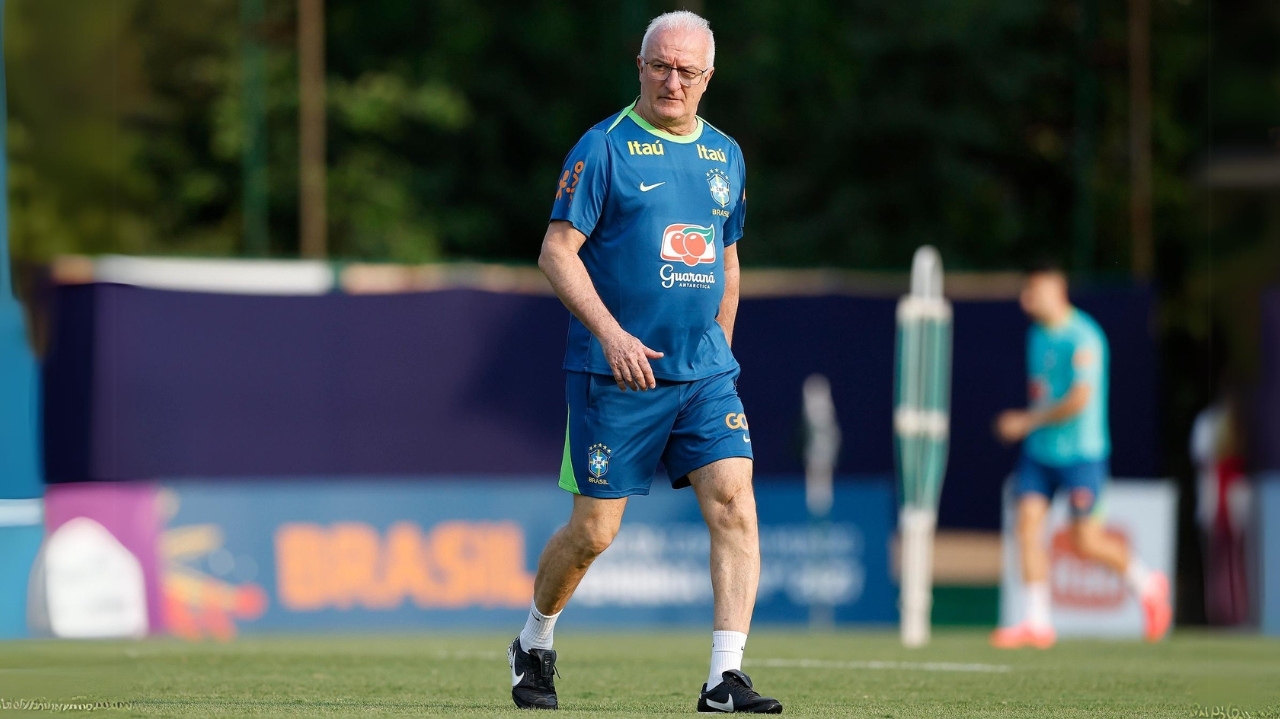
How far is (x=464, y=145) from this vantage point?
1063 inches

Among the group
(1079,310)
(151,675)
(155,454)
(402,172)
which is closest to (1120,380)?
(1079,310)

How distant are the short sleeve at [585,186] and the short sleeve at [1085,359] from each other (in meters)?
6.59

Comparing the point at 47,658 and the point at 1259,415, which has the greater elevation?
the point at 1259,415

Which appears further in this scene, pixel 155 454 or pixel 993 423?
pixel 993 423

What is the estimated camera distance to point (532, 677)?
23.1 feet

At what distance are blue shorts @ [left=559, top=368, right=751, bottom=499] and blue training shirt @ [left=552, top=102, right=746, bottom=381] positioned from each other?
7 centimetres

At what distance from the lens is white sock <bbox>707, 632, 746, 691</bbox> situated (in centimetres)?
666

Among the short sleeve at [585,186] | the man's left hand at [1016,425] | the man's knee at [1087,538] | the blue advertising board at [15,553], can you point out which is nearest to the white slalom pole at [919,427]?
the man's left hand at [1016,425]

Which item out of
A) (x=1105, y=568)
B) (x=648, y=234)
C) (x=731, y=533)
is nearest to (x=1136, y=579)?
(x=1105, y=568)

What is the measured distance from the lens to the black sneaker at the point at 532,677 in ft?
22.9

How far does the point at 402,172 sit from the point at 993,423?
11680mm

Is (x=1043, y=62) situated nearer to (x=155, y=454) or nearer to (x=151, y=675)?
(x=155, y=454)

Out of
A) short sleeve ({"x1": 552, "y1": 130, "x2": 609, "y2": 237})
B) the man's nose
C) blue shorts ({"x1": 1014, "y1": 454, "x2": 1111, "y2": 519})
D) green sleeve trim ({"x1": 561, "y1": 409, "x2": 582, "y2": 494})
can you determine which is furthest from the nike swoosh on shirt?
blue shorts ({"x1": 1014, "y1": 454, "x2": 1111, "y2": 519})

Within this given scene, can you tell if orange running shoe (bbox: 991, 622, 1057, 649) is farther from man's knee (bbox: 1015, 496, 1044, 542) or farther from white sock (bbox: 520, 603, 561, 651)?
white sock (bbox: 520, 603, 561, 651)
